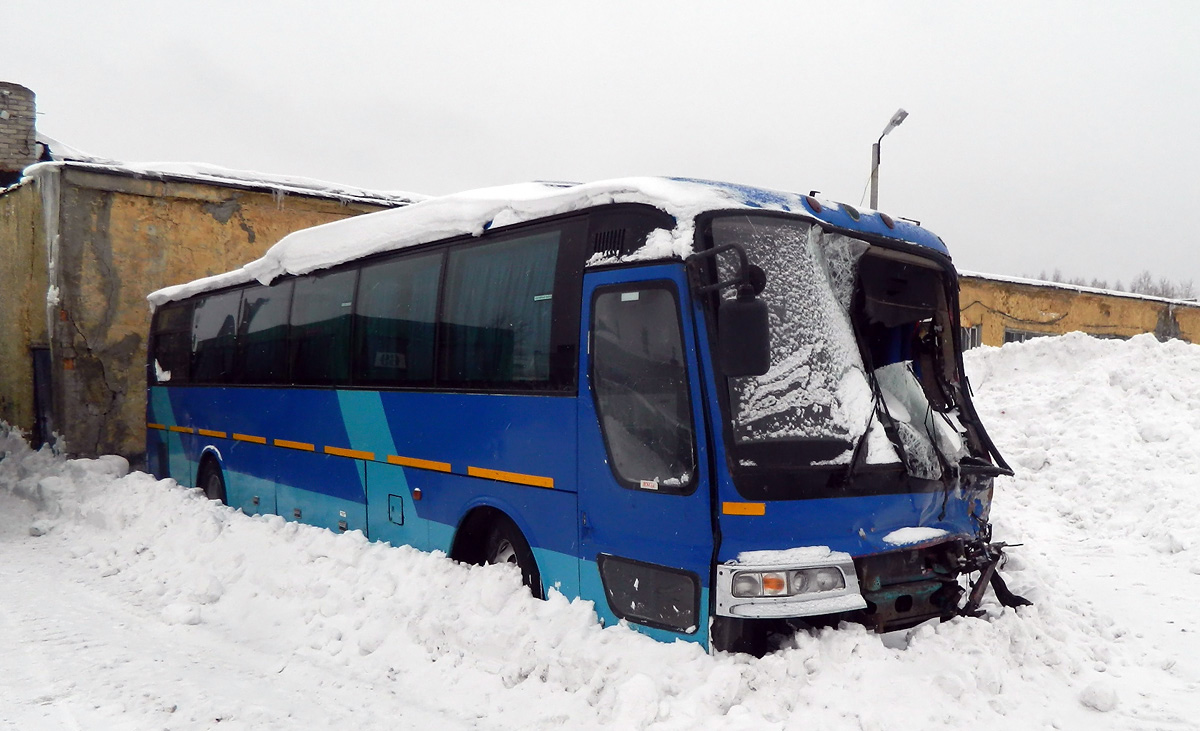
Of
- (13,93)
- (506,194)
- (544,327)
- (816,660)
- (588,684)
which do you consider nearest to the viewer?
(816,660)

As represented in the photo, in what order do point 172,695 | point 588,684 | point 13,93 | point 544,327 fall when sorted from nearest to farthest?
point 588,684
point 172,695
point 544,327
point 13,93

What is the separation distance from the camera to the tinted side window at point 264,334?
9516 mm

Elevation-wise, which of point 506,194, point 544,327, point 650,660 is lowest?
point 650,660

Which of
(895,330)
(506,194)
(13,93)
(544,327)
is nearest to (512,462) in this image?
(544,327)

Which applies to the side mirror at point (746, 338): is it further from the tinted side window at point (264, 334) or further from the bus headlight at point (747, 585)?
the tinted side window at point (264, 334)

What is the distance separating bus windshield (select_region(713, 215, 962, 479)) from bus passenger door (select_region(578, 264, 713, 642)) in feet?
1.14

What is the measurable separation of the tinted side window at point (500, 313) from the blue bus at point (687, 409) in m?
0.02

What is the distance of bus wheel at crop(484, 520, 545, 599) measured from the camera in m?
5.89

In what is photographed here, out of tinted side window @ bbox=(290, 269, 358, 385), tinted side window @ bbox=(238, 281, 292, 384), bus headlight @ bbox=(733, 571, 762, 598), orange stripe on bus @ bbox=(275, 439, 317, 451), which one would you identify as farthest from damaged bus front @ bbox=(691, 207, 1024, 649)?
tinted side window @ bbox=(238, 281, 292, 384)

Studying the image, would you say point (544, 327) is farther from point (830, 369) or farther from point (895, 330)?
point (895, 330)

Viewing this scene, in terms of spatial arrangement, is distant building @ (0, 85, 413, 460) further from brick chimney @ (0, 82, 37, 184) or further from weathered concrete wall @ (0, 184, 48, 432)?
brick chimney @ (0, 82, 37, 184)

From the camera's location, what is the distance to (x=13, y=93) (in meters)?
17.2

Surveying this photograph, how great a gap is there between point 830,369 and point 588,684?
225 centimetres

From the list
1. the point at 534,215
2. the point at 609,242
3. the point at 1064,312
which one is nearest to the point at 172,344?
the point at 534,215
